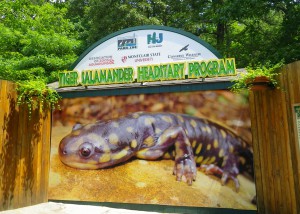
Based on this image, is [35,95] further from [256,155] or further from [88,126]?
[256,155]

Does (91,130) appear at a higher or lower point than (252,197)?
higher

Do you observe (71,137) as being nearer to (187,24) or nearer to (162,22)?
(187,24)

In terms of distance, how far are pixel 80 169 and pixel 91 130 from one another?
1.01 meters

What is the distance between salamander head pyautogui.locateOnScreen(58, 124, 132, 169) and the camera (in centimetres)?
678

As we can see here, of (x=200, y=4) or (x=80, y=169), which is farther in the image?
(x=200, y=4)

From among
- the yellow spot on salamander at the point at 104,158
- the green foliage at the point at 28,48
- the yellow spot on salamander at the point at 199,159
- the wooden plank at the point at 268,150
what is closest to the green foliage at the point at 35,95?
the yellow spot on salamander at the point at 104,158

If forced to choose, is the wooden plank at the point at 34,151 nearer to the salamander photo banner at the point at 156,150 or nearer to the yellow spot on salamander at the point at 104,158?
the salamander photo banner at the point at 156,150

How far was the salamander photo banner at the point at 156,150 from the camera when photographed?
20.1 ft

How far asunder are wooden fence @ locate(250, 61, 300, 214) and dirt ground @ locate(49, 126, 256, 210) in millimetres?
408

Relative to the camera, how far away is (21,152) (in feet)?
22.0

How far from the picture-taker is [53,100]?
23.2 ft

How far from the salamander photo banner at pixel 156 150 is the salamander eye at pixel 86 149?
24 mm

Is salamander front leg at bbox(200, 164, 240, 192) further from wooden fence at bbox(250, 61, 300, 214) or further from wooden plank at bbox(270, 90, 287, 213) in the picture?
wooden plank at bbox(270, 90, 287, 213)

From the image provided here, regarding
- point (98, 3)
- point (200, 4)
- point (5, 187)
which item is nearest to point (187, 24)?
point (200, 4)
